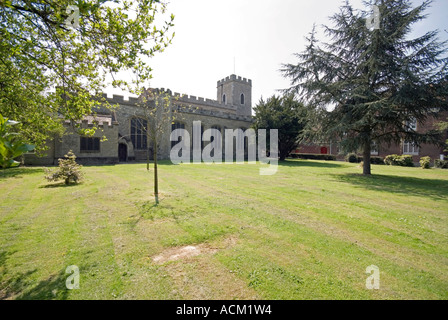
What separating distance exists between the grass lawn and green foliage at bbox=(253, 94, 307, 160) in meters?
19.8

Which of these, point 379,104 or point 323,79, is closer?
point 379,104

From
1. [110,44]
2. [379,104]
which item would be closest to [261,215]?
[110,44]

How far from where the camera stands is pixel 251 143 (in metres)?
34.8

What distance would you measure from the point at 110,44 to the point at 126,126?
73.2ft

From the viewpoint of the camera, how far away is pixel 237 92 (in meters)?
49.1

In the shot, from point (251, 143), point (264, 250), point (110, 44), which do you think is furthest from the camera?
point (251, 143)

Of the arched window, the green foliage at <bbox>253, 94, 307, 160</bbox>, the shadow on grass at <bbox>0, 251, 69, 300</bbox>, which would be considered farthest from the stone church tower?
the shadow on grass at <bbox>0, 251, 69, 300</bbox>

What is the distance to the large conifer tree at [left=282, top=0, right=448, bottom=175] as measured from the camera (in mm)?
12008

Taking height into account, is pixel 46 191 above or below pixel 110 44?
below

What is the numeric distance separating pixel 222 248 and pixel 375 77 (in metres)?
15.3

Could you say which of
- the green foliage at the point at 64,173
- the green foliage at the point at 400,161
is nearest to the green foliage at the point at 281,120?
the green foliage at the point at 400,161

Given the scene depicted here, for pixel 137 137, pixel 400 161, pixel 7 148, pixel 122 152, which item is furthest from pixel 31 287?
pixel 400 161

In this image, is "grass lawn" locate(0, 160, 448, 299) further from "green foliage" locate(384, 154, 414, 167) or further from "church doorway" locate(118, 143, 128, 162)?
"green foliage" locate(384, 154, 414, 167)

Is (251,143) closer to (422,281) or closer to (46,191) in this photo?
(46,191)
